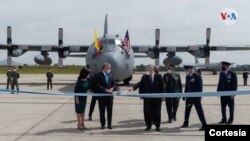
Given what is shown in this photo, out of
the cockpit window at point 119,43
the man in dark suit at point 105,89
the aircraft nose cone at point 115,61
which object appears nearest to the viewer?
the man in dark suit at point 105,89

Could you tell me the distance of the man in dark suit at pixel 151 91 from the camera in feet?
32.8

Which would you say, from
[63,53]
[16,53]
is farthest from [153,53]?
[16,53]

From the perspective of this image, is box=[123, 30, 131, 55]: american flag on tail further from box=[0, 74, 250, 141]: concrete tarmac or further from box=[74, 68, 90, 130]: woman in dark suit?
box=[74, 68, 90, 130]: woman in dark suit

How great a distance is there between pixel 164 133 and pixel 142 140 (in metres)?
1.10

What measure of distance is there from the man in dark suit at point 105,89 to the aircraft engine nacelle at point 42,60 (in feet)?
86.8

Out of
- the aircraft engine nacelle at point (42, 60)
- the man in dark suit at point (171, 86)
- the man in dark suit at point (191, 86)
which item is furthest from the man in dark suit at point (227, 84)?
the aircraft engine nacelle at point (42, 60)

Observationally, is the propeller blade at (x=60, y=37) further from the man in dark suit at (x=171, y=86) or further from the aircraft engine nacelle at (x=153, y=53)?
the man in dark suit at (x=171, y=86)

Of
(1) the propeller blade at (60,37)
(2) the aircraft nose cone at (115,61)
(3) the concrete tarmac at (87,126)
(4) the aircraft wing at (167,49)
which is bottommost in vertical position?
(3) the concrete tarmac at (87,126)

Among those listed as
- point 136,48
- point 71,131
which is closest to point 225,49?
point 136,48

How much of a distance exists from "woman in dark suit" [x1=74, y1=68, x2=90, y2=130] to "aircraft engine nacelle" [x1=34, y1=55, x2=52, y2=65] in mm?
26376

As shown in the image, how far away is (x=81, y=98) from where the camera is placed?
10.0 m

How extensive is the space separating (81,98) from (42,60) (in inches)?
1057

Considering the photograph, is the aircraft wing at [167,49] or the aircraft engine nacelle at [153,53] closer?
the aircraft wing at [167,49]

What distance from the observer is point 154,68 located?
10.6 m
